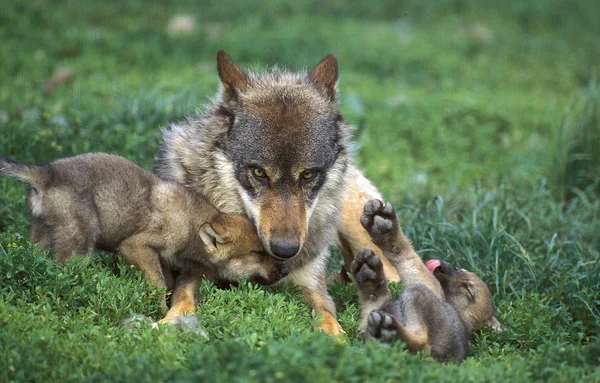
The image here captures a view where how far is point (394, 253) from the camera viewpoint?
234 inches

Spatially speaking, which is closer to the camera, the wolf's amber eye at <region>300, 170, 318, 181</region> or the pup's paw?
the wolf's amber eye at <region>300, 170, 318, 181</region>

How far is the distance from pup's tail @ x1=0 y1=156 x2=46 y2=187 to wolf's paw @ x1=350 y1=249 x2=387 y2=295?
2.12m

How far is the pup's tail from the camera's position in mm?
5000

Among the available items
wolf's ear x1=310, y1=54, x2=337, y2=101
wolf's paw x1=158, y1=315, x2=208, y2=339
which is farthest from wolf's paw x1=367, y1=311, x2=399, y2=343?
wolf's ear x1=310, y1=54, x2=337, y2=101

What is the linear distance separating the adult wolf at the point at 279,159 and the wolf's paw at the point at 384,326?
1.92 ft

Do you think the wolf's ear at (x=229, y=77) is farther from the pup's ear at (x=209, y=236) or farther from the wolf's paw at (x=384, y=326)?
the wolf's paw at (x=384, y=326)

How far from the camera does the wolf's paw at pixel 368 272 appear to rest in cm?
548

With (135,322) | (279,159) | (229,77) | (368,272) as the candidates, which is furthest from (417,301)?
(229,77)

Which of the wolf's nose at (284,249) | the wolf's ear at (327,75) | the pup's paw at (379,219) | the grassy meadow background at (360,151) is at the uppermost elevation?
the wolf's ear at (327,75)

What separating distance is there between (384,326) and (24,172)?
2386 mm

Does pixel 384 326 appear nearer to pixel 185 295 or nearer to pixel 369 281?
pixel 369 281

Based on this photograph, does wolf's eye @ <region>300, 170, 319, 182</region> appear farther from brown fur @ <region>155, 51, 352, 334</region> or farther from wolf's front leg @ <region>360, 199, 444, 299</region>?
wolf's front leg @ <region>360, 199, 444, 299</region>

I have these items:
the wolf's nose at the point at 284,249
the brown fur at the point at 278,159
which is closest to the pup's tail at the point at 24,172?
the brown fur at the point at 278,159

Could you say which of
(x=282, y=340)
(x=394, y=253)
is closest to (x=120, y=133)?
(x=394, y=253)
